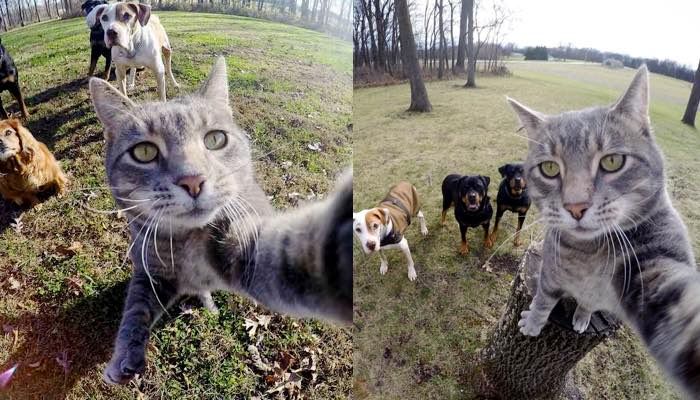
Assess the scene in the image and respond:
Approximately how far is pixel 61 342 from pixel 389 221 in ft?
4.37

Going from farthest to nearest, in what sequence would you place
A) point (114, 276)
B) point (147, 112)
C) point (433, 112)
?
point (433, 112) < point (114, 276) < point (147, 112)

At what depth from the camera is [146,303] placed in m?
1.35

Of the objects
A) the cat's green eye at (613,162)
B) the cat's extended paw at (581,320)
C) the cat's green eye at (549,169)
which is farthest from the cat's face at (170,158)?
the cat's extended paw at (581,320)

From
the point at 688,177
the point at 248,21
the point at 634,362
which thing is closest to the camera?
the point at 248,21

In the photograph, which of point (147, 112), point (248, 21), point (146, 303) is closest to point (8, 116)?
point (147, 112)

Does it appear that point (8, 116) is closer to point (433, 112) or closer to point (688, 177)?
point (433, 112)

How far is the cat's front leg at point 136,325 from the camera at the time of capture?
1.31 m

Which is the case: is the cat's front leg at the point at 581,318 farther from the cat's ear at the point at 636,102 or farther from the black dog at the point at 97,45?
the black dog at the point at 97,45

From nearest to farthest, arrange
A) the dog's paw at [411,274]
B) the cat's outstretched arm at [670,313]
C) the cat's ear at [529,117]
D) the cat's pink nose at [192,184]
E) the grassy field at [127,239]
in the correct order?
the cat's outstretched arm at [670,313], the cat's pink nose at [192,184], the grassy field at [127,239], the cat's ear at [529,117], the dog's paw at [411,274]

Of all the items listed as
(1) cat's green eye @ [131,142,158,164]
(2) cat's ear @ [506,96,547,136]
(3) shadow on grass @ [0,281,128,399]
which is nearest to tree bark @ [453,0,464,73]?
(2) cat's ear @ [506,96,547,136]

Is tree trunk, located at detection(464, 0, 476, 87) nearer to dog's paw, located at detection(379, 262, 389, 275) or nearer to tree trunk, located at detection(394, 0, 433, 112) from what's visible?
tree trunk, located at detection(394, 0, 433, 112)

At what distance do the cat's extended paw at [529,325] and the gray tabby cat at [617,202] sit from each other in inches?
13.4

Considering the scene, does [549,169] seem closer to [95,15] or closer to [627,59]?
[627,59]

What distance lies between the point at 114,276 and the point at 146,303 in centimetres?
13
